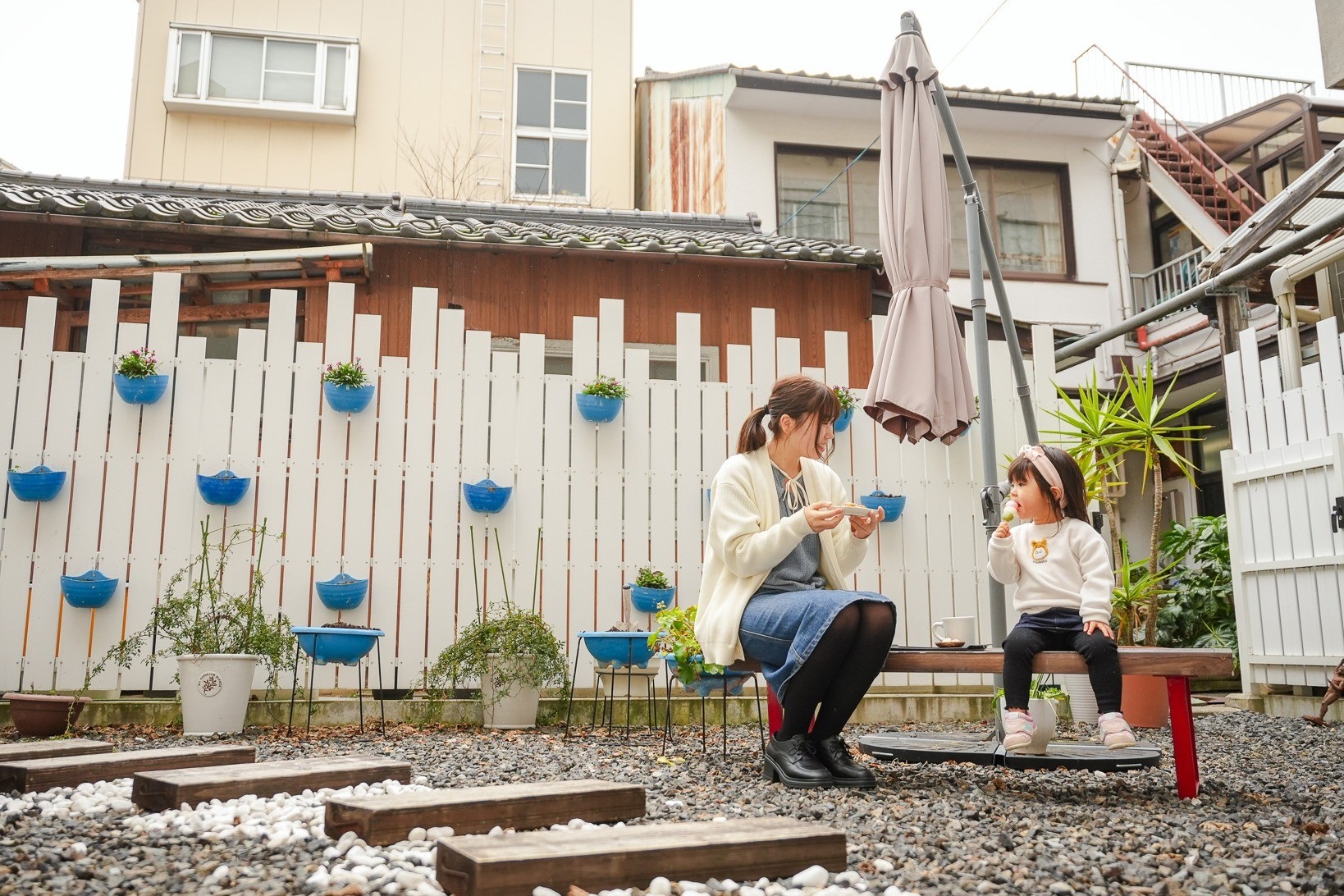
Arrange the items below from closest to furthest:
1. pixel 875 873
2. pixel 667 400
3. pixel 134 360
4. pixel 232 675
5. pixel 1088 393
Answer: pixel 875 873 → pixel 232 675 → pixel 134 360 → pixel 667 400 → pixel 1088 393

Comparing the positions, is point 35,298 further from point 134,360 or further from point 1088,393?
point 1088,393

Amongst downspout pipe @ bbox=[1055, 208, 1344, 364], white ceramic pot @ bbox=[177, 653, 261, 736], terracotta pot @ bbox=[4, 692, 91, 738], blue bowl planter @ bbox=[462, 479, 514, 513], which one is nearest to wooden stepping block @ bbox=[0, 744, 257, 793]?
white ceramic pot @ bbox=[177, 653, 261, 736]

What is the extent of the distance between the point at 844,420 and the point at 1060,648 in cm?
302

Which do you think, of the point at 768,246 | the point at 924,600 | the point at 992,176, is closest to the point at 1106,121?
the point at 992,176

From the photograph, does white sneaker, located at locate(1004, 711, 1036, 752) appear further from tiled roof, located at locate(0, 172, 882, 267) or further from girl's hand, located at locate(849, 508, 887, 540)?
tiled roof, located at locate(0, 172, 882, 267)

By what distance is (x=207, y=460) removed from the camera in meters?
5.59

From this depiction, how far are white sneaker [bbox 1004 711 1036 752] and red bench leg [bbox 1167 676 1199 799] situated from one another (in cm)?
41

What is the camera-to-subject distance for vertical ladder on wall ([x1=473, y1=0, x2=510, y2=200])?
12930 mm

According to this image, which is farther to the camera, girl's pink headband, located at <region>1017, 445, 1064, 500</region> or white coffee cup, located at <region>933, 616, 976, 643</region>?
white coffee cup, located at <region>933, 616, 976, 643</region>

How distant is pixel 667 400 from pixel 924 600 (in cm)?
195

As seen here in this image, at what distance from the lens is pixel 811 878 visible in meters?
2.03

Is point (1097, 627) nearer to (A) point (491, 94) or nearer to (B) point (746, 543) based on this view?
(B) point (746, 543)

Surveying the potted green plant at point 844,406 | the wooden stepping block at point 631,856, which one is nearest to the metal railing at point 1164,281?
the potted green plant at point 844,406

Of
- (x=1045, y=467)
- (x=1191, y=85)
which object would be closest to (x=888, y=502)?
(x=1045, y=467)
